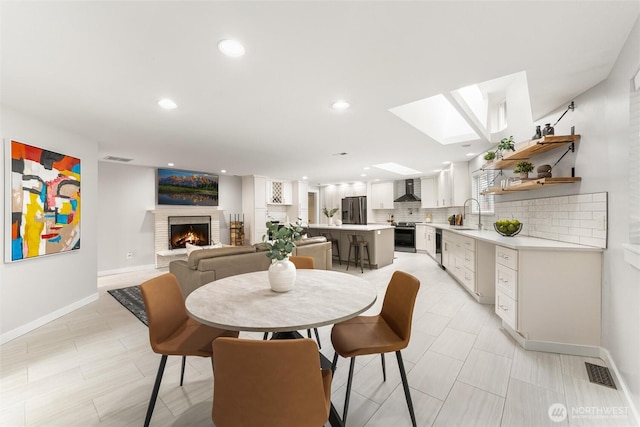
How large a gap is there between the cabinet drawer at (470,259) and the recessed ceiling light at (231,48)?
3.68 metres

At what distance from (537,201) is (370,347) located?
2971 millimetres

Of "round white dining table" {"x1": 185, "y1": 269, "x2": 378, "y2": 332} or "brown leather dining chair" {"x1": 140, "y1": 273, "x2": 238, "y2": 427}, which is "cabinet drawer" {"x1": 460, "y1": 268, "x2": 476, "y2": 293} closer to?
"round white dining table" {"x1": 185, "y1": 269, "x2": 378, "y2": 332}

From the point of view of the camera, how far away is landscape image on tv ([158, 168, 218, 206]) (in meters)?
6.14

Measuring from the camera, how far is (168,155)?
4.82 metres

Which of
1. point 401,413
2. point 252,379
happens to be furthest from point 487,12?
point 401,413

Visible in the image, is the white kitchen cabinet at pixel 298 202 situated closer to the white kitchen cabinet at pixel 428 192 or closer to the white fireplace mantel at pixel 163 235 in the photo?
the white fireplace mantel at pixel 163 235

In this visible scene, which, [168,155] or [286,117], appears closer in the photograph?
[286,117]

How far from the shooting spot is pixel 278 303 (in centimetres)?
144

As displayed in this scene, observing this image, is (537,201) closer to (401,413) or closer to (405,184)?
(401,413)

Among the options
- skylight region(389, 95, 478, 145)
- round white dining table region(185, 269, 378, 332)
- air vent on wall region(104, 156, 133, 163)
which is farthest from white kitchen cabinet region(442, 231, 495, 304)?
air vent on wall region(104, 156, 133, 163)

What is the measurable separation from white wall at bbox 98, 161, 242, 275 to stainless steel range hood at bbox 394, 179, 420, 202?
22.6 feet

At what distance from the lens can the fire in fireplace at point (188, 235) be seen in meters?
6.34

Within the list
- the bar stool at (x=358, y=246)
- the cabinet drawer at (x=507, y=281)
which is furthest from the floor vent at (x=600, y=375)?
the bar stool at (x=358, y=246)

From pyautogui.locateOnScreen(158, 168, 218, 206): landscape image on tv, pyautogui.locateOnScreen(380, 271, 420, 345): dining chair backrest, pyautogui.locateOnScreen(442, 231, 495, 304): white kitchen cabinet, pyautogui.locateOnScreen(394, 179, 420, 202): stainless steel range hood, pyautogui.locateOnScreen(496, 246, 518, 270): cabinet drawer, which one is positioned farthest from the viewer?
pyautogui.locateOnScreen(394, 179, 420, 202): stainless steel range hood
